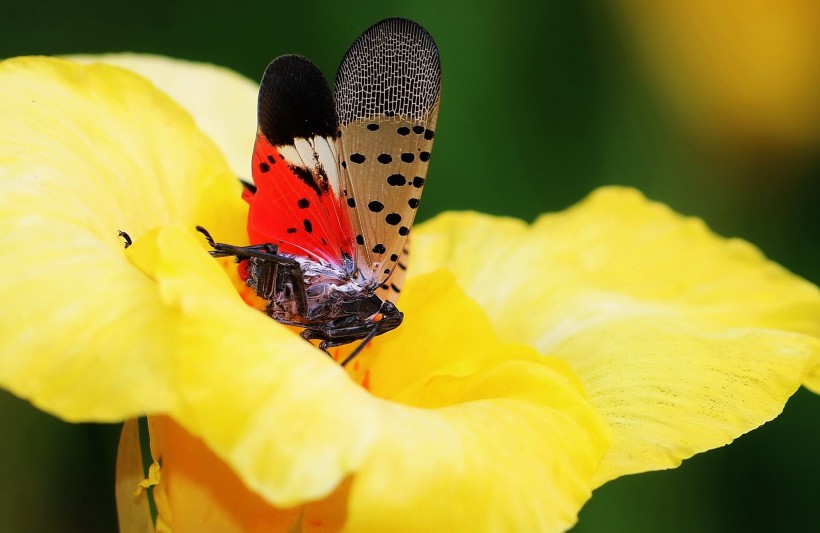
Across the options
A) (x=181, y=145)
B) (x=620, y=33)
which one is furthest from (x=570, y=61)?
(x=181, y=145)

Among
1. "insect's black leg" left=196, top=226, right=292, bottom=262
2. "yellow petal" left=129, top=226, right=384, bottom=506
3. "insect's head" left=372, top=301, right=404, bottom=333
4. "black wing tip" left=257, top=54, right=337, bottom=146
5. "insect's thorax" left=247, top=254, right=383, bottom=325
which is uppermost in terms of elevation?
"black wing tip" left=257, top=54, right=337, bottom=146

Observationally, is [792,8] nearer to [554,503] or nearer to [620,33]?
[620,33]

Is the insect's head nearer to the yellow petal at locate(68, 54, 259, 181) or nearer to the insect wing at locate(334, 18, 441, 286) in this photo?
the insect wing at locate(334, 18, 441, 286)

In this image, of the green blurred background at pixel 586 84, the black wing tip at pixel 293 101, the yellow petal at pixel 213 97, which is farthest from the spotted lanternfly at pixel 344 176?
the green blurred background at pixel 586 84

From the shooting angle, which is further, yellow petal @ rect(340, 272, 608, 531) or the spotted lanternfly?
the spotted lanternfly

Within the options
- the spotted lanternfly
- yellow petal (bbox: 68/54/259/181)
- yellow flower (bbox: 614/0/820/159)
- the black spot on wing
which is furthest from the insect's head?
yellow flower (bbox: 614/0/820/159)

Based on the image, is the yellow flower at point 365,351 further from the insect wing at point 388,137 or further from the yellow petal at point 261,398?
the insect wing at point 388,137

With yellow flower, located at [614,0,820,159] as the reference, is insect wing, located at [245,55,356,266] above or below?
above
